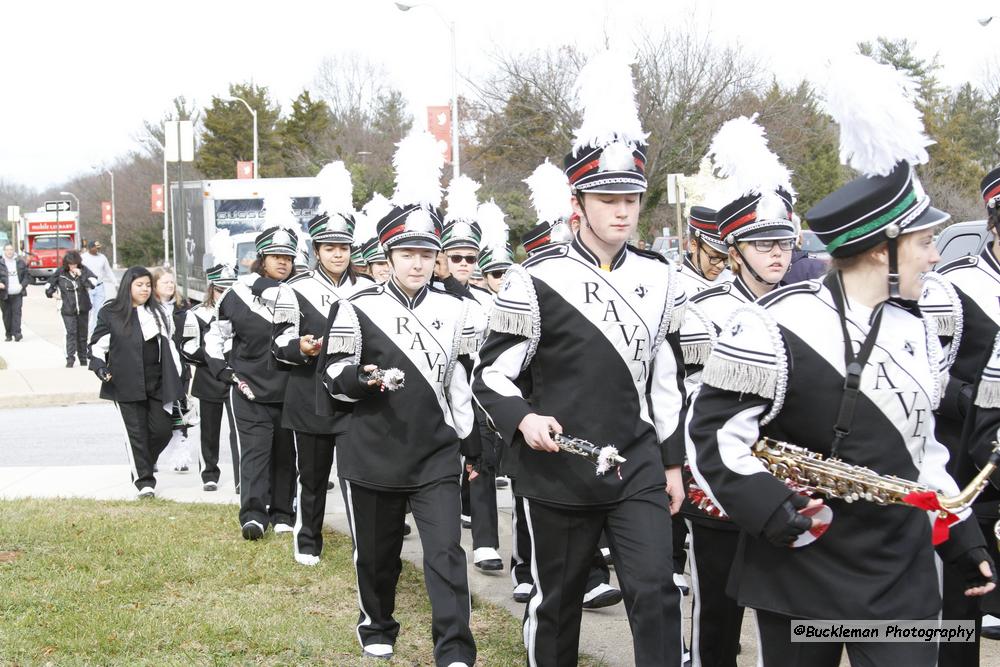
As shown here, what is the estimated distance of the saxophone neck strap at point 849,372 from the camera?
333cm

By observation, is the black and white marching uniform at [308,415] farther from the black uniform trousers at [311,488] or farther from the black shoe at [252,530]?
the black shoe at [252,530]

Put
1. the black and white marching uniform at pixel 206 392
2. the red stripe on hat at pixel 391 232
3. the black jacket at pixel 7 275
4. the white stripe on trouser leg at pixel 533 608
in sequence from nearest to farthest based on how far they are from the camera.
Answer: the white stripe on trouser leg at pixel 533 608
the red stripe on hat at pixel 391 232
the black and white marching uniform at pixel 206 392
the black jacket at pixel 7 275

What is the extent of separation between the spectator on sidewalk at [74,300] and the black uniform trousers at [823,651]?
1929 cm

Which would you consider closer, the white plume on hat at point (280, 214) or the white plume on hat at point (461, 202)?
the white plume on hat at point (461, 202)

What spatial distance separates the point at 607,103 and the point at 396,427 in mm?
1946

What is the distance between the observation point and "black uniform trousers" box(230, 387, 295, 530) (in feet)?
28.0

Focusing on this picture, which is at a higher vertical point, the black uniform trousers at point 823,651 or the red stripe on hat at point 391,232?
the red stripe on hat at point 391,232

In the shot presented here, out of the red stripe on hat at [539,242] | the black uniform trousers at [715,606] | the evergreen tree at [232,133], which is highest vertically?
the evergreen tree at [232,133]

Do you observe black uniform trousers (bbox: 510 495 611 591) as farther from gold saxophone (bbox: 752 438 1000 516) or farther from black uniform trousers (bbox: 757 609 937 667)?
gold saxophone (bbox: 752 438 1000 516)

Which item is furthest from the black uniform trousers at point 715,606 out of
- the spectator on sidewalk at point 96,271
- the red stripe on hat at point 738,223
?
the spectator on sidewalk at point 96,271

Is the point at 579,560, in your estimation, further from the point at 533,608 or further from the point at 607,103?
the point at 607,103

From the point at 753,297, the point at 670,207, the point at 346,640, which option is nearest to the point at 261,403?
the point at 346,640

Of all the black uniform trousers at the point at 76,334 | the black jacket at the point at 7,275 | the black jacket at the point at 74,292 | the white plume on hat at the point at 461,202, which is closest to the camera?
the white plume on hat at the point at 461,202

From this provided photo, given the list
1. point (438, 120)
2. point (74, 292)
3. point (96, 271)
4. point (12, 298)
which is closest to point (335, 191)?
point (74, 292)
